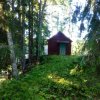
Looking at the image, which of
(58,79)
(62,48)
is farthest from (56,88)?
(62,48)

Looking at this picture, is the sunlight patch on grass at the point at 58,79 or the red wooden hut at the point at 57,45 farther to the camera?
the red wooden hut at the point at 57,45

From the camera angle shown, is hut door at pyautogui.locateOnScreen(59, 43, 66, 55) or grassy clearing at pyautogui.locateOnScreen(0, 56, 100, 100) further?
hut door at pyautogui.locateOnScreen(59, 43, 66, 55)

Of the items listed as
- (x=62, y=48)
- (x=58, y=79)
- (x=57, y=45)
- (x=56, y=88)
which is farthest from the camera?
(x=62, y=48)

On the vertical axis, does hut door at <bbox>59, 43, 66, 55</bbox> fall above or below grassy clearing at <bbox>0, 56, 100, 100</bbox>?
above

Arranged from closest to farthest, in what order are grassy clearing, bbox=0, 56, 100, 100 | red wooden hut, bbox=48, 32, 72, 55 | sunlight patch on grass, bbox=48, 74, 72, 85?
grassy clearing, bbox=0, 56, 100, 100 → sunlight patch on grass, bbox=48, 74, 72, 85 → red wooden hut, bbox=48, 32, 72, 55

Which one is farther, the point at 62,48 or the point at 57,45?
the point at 62,48

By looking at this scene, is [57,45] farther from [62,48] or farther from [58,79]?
[58,79]

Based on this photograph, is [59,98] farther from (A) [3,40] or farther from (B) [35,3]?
(B) [35,3]

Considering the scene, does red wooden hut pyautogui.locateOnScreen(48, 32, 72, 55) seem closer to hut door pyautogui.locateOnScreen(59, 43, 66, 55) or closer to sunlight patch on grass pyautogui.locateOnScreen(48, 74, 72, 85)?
hut door pyautogui.locateOnScreen(59, 43, 66, 55)

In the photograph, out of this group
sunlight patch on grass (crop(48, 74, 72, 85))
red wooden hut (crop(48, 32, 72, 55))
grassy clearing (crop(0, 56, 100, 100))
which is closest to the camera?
grassy clearing (crop(0, 56, 100, 100))

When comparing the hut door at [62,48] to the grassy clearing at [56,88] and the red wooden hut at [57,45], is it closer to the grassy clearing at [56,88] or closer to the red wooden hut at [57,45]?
the red wooden hut at [57,45]

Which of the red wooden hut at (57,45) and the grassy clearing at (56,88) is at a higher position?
the red wooden hut at (57,45)

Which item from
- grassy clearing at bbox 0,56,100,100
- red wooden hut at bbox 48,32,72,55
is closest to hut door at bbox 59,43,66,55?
red wooden hut at bbox 48,32,72,55

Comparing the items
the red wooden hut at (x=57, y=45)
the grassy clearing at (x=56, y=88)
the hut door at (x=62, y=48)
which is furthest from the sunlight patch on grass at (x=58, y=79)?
the hut door at (x=62, y=48)
